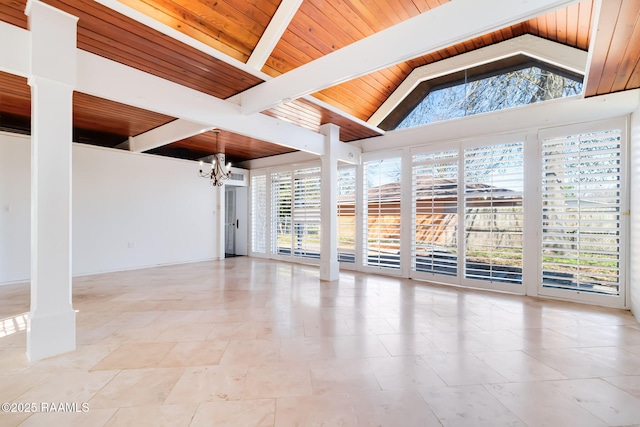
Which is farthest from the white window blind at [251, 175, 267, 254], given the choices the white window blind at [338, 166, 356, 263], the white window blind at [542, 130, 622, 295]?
the white window blind at [542, 130, 622, 295]

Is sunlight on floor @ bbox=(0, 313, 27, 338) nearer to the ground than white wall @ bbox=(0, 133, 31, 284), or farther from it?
nearer to the ground

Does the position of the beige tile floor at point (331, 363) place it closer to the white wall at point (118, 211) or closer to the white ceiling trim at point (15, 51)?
the white wall at point (118, 211)

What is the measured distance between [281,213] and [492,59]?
17.8ft

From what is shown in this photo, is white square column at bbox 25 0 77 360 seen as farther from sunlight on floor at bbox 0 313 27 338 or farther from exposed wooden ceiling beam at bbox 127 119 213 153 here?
exposed wooden ceiling beam at bbox 127 119 213 153

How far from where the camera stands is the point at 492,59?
457 centimetres

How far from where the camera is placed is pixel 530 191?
4.26m

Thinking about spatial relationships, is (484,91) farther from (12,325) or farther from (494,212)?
(12,325)

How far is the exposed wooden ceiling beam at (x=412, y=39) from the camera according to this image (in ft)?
6.44

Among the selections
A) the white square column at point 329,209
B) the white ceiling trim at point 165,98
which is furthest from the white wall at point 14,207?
the white square column at point 329,209

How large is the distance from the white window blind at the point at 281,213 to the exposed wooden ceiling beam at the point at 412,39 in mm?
4114

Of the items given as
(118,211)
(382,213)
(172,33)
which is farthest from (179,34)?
(118,211)

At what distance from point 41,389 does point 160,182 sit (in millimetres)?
5403

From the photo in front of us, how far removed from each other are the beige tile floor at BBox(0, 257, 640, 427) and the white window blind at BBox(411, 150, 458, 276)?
45.3 inches

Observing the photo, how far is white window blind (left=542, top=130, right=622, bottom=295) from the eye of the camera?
146 inches
